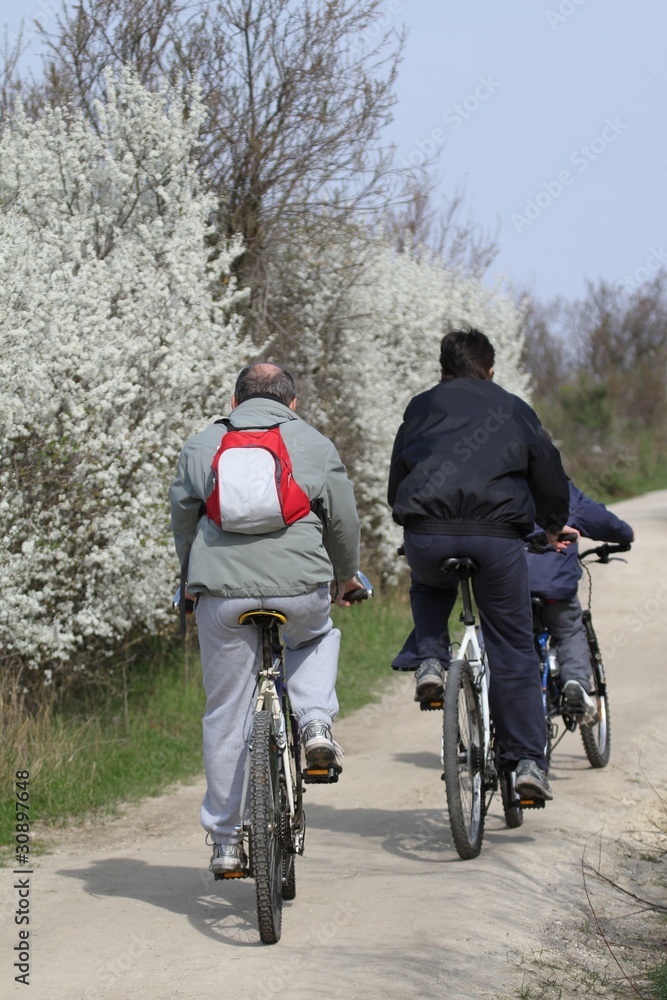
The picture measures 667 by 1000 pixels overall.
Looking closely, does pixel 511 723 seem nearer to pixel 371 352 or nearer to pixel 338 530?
pixel 338 530

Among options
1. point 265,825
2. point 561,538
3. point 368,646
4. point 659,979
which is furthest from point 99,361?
point 659,979

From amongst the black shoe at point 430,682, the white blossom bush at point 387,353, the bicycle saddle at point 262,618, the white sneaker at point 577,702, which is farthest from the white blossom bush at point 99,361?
the white blossom bush at point 387,353

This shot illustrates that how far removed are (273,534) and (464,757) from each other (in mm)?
1518

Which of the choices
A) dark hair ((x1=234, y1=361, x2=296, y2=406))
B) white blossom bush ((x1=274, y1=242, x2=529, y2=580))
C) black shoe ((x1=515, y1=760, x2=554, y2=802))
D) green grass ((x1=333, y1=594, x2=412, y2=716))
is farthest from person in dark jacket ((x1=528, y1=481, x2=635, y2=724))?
white blossom bush ((x1=274, y1=242, x2=529, y2=580))

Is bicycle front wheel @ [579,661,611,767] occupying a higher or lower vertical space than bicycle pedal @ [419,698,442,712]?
lower

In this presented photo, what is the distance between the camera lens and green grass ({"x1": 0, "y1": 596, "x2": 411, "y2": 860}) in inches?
248

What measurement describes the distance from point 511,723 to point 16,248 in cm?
384

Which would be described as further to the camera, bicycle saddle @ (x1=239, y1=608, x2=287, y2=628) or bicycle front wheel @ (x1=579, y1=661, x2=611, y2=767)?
bicycle front wheel @ (x1=579, y1=661, x2=611, y2=767)

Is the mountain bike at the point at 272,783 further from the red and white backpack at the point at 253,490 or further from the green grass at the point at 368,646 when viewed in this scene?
the green grass at the point at 368,646

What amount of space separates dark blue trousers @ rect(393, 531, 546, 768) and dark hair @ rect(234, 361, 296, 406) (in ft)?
3.06

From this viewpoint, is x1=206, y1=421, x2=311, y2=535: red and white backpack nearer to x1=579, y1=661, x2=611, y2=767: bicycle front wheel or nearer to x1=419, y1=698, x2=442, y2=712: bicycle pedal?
x1=419, y1=698, x2=442, y2=712: bicycle pedal

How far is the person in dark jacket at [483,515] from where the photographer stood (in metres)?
5.00

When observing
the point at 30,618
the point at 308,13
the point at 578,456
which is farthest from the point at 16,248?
the point at 578,456

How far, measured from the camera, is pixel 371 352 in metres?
12.8
